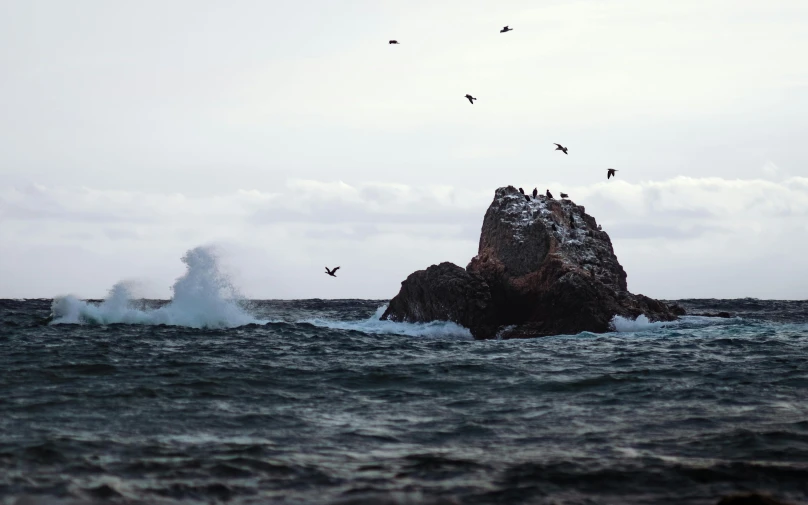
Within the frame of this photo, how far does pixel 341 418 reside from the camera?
15094 millimetres

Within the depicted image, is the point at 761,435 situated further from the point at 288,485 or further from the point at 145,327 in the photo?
the point at 145,327

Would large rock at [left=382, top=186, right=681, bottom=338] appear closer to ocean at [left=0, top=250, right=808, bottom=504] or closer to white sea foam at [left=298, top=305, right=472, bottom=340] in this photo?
white sea foam at [left=298, top=305, right=472, bottom=340]

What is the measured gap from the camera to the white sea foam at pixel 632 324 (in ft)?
117

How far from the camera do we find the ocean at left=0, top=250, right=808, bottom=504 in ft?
34.3

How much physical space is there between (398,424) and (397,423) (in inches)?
3.8

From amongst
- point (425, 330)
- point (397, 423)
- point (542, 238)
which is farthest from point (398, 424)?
point (542, 238)

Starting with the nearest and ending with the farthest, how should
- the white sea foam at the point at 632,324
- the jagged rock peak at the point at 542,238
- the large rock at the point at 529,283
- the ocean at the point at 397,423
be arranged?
the ocean at the point at 397,423 → the large rock at the point at 529,283 → the white sea foam at the point at 632,324 → the jagged rock peak at the point at 542,238

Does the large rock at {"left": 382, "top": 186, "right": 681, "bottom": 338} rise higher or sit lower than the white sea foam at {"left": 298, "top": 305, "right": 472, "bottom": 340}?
higher

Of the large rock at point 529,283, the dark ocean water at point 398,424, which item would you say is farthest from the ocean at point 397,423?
the large rock at point 529,283

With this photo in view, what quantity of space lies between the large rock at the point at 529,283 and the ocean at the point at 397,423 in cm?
758

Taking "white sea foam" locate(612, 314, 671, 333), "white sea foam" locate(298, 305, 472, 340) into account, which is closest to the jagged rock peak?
"white sea foam" locate(612, 314, 671, 333)

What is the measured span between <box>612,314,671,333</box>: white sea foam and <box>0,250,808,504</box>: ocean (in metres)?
7.73

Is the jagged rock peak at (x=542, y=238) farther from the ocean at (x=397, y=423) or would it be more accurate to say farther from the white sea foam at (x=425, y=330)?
the ocean at (x=397, y=423)

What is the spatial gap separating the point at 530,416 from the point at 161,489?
7.42m
